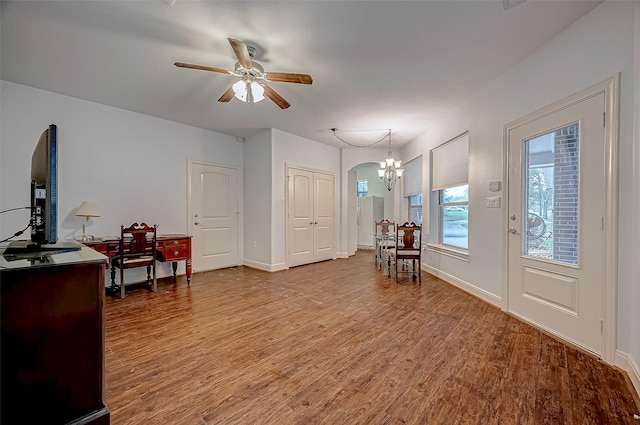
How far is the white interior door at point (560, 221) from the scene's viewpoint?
6.97 feet

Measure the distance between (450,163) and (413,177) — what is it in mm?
1468

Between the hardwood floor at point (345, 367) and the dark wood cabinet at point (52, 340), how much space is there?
29 centimetres

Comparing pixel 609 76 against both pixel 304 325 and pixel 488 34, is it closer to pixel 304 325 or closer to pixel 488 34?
pixel 488 34

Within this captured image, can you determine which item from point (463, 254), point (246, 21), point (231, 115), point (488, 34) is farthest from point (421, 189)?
point (246, 21)

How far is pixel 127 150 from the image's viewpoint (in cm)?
420

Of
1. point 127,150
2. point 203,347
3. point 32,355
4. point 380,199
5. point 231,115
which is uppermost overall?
point 231,115

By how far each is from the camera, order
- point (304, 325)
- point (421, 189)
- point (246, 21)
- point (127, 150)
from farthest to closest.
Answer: point (421, 189) < point (127, 150) < point (304, 325) < point (246, 21)

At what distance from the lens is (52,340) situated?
4.18ft

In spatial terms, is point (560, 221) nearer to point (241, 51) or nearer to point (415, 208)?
point (241, 51)

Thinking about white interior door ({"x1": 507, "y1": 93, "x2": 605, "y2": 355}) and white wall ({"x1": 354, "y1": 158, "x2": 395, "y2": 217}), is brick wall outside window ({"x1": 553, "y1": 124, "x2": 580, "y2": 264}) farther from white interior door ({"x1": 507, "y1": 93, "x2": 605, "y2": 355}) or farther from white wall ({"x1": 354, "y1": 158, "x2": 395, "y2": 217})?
white wall ({"x1": 354, "y1": 158, "x2": 395, "y2": 217})

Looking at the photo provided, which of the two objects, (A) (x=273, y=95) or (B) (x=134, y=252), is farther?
(B) (x=134, y=252)

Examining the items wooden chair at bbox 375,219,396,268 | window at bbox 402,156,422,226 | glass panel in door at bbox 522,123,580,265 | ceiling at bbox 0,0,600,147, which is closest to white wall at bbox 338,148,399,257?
window at bbox 402,156,422,226

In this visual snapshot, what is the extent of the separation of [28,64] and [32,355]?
131 inches

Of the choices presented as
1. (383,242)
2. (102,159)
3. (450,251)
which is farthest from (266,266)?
(450,251)
